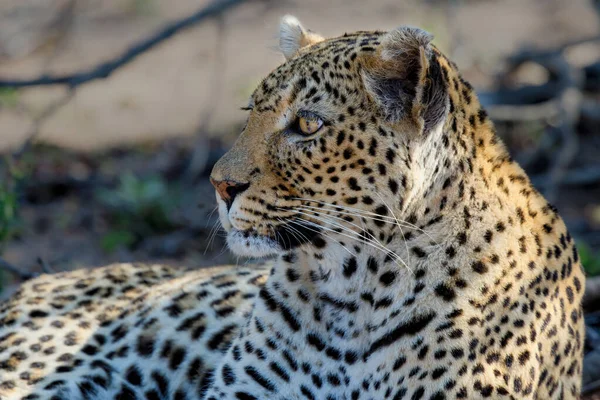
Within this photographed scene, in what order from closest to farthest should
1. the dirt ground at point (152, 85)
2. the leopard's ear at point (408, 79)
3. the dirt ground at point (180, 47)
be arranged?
the leopard's ear at point (408, 79)
the dirt ground at point (152, 85)
the dirt ground at point (180, 47)

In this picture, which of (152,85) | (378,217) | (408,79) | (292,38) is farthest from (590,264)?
(152,85)

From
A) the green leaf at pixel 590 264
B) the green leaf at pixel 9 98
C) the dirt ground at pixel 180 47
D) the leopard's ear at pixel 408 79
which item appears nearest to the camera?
the leopard's ear at pixel 408 79

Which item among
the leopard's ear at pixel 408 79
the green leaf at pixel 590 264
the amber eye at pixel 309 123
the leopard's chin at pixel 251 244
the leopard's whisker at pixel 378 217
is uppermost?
the leopard's ear at pixel 408 79

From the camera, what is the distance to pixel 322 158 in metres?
4.26

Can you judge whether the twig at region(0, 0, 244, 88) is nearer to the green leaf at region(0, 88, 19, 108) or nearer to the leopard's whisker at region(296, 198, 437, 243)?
the leopard's whisker at region(296, 198, 437, 243)

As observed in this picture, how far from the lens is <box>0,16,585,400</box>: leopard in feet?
13.8

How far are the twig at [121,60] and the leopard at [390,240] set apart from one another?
10.5 feet

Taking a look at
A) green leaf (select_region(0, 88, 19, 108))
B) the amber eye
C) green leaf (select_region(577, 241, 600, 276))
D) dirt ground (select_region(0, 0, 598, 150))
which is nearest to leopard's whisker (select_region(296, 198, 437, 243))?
the amber eye

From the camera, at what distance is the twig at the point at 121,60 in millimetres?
7508

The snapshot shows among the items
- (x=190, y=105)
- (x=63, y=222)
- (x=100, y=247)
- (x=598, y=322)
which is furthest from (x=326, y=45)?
(x=190, y=105)

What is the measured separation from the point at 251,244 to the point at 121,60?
3839mm

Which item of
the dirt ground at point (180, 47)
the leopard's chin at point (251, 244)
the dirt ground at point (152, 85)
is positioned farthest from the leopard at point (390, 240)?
the dirt ground at point (180, 47)

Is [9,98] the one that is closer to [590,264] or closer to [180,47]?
[180,47]

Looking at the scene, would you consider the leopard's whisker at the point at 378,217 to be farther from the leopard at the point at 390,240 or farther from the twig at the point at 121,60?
the twig at the point at 121,60
